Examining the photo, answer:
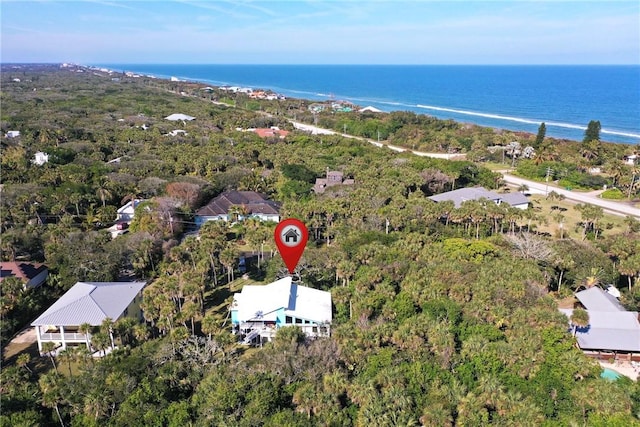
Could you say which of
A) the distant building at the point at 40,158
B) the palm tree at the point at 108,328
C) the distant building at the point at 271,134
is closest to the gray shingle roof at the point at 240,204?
the palm tree at the point at 108,328

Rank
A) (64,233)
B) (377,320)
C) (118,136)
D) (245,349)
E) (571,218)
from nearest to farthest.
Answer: (377,320), (245,349), (64,233), (571,218), (118,136)

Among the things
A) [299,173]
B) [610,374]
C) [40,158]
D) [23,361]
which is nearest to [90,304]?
[23,361]

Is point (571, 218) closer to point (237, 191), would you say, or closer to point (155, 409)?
point (237, 191)

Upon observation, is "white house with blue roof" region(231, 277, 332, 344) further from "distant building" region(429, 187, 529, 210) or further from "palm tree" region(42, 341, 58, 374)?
"distant building" region(429, 187, 529, 210)

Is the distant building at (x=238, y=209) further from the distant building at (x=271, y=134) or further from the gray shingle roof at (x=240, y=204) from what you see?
the distant building at (x=271, y=134)

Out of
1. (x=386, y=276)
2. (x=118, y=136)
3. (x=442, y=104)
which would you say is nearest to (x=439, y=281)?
(x=386, y=276)

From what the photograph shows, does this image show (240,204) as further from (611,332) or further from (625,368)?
(625,368)

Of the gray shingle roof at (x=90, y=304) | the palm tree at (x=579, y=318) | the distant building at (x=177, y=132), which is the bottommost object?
the gray shingle roof at (x=90, y=304)
